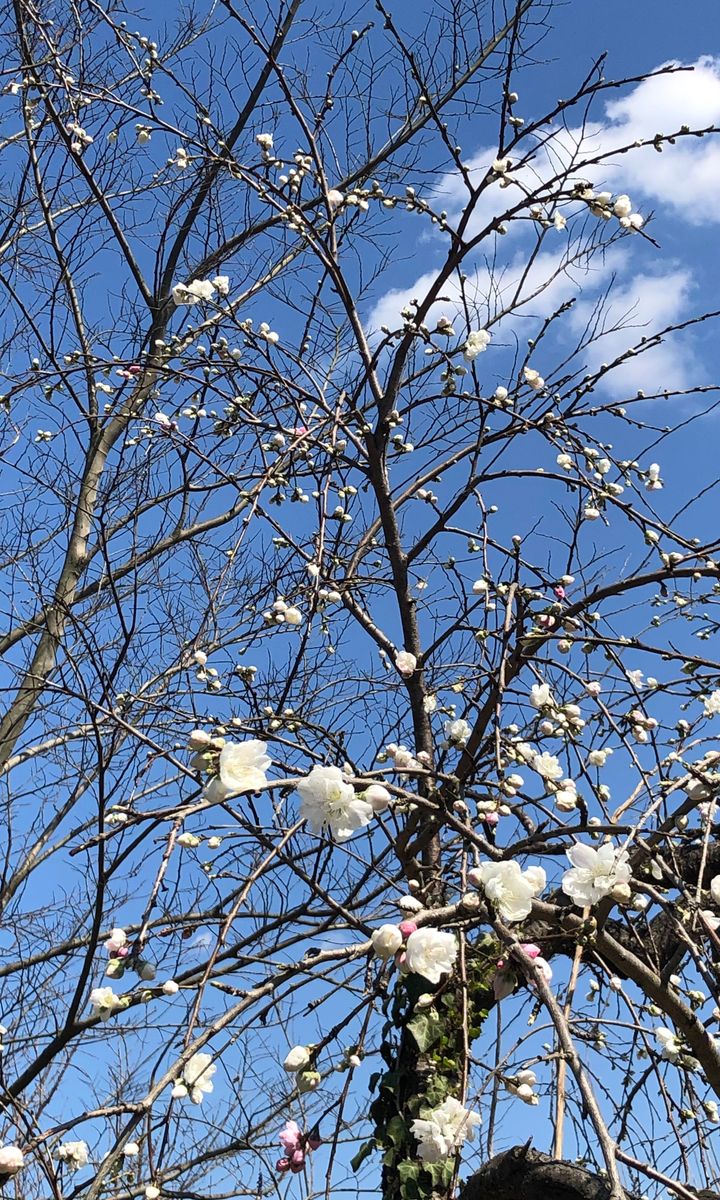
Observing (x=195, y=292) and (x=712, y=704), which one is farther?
(x=195, y=292)

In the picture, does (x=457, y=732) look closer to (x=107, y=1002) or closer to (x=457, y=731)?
(x=457, y=731)

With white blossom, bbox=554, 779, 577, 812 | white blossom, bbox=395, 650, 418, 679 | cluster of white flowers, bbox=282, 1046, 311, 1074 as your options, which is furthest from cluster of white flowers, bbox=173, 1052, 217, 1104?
white blossom, bbox=395, 650, 418, 679

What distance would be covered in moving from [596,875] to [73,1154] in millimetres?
1086

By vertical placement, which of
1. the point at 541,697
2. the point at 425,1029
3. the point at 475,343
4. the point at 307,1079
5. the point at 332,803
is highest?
the point at 475,343

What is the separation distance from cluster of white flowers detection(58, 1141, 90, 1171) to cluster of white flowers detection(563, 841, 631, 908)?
104cm

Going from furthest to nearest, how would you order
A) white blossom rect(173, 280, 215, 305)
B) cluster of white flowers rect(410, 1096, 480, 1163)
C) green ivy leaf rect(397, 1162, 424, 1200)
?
1. white blossom rect(173, 280, 215, 305)
2. green ivy leaf rect(397, 1162, 424, 1200)
3. cluster of white flowers rect(410, 1096, 480, 1163)

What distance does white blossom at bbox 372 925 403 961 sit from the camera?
1.40 meters

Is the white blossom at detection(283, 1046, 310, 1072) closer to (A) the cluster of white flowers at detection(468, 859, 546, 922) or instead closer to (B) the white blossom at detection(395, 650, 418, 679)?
(A) the cluster of white flowers at detection(468, 859, 546, 922)

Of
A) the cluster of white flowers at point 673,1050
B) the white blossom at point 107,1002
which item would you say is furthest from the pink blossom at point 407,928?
the cluster of white flowers at point 673,1050

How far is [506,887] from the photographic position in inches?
56.4

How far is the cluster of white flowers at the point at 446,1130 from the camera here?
4.47 feet

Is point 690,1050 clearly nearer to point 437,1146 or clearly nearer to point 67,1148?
point 437,1146

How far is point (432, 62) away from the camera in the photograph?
375cm

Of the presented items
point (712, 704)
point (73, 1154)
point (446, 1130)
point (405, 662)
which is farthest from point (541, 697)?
point (73, 1154)
